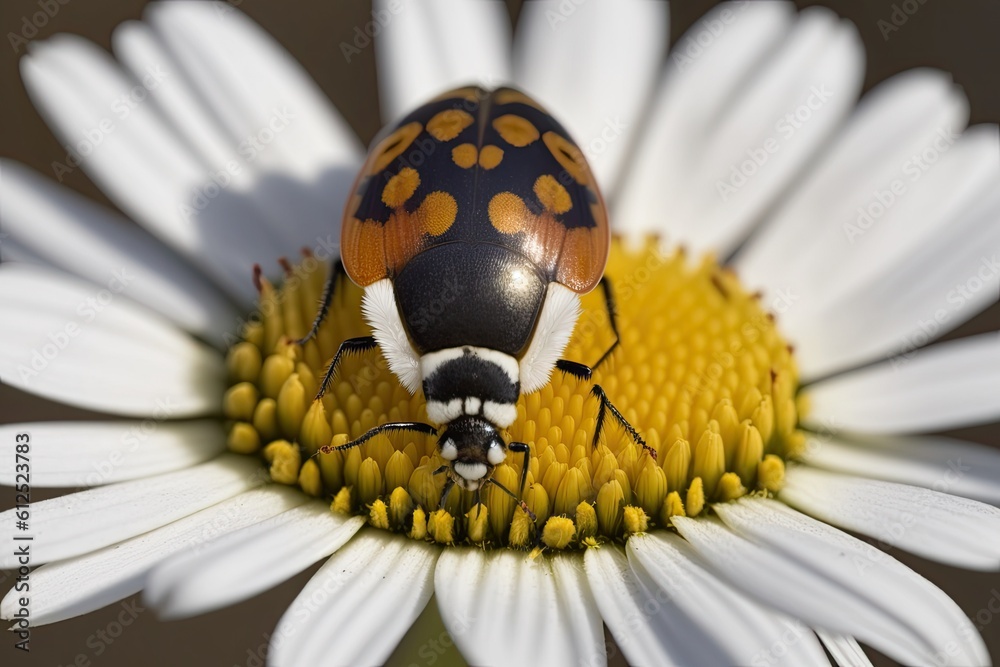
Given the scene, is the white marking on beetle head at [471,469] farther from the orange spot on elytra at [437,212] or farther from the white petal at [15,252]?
the white petal at [15,252]

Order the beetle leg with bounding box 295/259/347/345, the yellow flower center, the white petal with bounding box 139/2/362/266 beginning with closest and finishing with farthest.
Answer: the yellow flower center < the beetle leg with bounding box 295/259/347/345 < the white petal with bounding box 139/2/362/266

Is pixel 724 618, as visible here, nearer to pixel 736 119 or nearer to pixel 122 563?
pixel 122 563

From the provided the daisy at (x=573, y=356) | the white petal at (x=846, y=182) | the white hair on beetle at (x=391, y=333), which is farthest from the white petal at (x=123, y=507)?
the white petal at (x=846, y=182)

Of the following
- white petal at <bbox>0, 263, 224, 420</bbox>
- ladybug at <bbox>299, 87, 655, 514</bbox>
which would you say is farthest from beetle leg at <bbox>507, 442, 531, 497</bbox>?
white petal at <bbox>0, 263, 224, 420</bbox>

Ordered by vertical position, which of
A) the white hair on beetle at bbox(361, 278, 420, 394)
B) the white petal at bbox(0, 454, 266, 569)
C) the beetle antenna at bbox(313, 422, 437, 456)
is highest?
the white hair on beetle at bbox(361, 278, 420, 394)

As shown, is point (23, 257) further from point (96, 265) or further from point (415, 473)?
point (415, 473)

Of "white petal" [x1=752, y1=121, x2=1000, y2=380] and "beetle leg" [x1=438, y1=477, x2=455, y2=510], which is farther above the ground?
"white petal" [x1=752, y1=121, x2=1000, y2=380]

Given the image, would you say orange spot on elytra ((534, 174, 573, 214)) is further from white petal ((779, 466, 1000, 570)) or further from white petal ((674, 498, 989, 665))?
white petal ((779, 466, 1000, 570))

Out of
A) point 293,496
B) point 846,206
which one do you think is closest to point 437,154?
point 293,496
